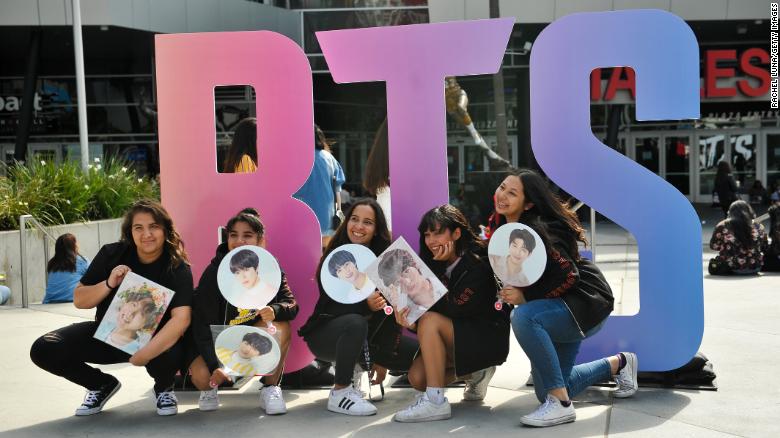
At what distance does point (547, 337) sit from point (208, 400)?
1.93m

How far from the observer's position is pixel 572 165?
5.22 meters

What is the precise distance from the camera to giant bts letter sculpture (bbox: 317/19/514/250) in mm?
5355

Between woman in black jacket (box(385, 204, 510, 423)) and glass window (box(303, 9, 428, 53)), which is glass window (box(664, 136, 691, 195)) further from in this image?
woman in black jacket (box(385, 204, 510, 423))

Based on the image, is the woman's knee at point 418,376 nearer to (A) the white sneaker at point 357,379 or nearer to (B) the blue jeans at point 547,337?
(A) the white sneaker at point 357,379

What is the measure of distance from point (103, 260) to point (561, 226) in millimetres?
2467

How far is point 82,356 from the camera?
479cm

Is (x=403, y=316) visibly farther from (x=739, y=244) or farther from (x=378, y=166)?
(x=739, y=244)

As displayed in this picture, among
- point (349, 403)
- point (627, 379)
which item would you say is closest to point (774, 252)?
point (627, 379)

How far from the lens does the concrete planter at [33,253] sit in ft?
31.9

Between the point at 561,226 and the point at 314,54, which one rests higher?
the point at 314,54

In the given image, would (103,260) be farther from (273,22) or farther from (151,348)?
(273,22)

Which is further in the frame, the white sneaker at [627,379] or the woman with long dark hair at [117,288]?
the white sneaker at [627,379]

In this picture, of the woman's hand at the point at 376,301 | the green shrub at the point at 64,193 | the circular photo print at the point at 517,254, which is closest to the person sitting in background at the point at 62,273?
the green shrub at the point at 64,193

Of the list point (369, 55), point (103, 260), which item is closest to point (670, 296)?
point (369, 55)
